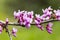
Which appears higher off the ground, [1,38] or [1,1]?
[1,1]

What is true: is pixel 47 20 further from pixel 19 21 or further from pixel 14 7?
pixel 14 7

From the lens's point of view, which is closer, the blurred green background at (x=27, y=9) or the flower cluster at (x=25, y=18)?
the flower cluster at (x=25, y=18)

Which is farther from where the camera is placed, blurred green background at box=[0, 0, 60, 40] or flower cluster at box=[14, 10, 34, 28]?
blurred green background at box=[0, 0, 60, 40]

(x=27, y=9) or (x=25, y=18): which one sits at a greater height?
(x=27, y=9)

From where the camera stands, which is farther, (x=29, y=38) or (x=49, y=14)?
(x=29, y=38)

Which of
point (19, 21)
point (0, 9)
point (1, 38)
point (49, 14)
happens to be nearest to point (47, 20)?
point (49, 14)

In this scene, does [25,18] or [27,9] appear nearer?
[25,18]

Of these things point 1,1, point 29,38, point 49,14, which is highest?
point 1,1

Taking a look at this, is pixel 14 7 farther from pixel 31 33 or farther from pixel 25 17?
pixel 25 17

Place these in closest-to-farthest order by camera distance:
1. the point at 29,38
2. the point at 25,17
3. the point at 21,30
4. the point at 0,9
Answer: the point at 25,17 → the point at 29,38 → the point at 21,30 → the point at 0,9

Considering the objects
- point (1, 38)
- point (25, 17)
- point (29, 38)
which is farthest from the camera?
point (29, 38)

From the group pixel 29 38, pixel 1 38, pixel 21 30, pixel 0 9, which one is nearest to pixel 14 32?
pixel 1 38
